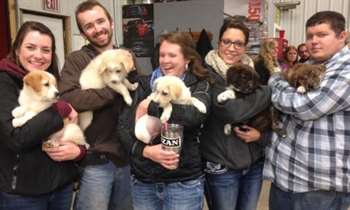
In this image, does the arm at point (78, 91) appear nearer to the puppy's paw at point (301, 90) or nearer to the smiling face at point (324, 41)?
the puppy's paw at point (301, 90)

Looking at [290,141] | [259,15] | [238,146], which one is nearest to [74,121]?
[238,146]

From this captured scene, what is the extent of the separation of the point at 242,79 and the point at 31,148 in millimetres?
1196

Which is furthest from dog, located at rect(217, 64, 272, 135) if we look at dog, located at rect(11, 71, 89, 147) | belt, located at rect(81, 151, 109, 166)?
dog, located at rect(11, 71, 89, 147)

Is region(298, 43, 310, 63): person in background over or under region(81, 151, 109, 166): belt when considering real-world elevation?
over

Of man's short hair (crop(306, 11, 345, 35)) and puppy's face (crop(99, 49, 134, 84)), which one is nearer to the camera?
man's short hair (crop(306, 11, 345, 35))

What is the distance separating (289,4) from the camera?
21.3 feet

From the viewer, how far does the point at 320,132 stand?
1774mm

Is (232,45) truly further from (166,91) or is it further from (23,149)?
(23,149)

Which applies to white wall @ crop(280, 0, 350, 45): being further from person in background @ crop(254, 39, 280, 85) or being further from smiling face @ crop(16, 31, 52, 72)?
smiling face @ crop(16, 31, 52, 72)

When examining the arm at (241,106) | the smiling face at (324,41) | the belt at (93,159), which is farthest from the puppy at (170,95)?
the smiling face at (324,41)

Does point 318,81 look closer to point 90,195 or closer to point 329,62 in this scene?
point 329,62

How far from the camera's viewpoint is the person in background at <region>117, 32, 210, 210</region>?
1794 millimetres

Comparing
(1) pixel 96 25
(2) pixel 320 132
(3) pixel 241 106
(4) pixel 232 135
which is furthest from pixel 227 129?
(1) pixel 96 25

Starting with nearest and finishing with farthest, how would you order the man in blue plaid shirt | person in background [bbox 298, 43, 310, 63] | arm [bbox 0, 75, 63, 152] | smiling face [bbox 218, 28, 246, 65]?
arm [bbox 0, 75, 63, 152]
the man in blue plaid shirt
smiling face [bbox 218, 28, 246, 65]
person in background [bbox 298, 43, 310, 63]
